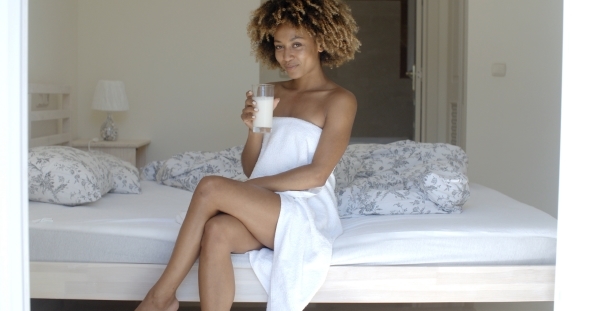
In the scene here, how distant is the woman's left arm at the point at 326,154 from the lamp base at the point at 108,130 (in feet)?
8.08

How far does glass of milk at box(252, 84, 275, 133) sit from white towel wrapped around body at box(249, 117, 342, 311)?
0.19 metres

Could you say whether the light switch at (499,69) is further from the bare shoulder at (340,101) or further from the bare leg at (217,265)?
the bare leg at (217,265)

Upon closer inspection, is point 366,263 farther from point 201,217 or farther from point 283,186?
point 201,217

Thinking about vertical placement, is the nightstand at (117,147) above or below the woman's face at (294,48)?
below

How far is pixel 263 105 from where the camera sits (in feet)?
7.12

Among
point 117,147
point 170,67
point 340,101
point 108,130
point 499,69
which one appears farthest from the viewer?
point 170,67

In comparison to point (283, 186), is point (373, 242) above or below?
below

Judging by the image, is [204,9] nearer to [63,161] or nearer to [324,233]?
[63,161]

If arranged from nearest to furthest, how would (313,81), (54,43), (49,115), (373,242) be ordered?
(373,242), (313,81), (49,115), (54,43)

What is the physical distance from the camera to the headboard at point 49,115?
12.0ft

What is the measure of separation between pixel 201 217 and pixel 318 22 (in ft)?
2.60

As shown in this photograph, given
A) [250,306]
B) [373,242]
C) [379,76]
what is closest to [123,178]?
[250,306]

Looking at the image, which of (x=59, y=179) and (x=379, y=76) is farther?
(x=379, y=76)

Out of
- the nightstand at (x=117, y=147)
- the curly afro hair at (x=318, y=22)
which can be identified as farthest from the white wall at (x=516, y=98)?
the curly afro hair at (x=318, y=22)
